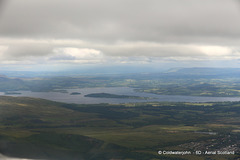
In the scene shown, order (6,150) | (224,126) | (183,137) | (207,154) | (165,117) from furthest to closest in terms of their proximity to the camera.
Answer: (165,117)
(224,126)
(183,137)
(207,154)
(6,150)

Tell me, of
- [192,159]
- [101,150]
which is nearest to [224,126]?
[192,159]

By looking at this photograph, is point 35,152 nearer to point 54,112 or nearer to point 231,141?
point 231,141

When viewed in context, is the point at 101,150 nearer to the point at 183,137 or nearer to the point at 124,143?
the point at 124,143

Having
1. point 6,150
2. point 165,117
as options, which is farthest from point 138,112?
point 6,150

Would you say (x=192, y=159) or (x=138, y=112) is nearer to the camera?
(x=192, y=159)

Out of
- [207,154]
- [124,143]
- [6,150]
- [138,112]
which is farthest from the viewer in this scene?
[138,112]

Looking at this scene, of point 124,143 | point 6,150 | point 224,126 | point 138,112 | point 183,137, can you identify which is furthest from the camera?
point 138,112
